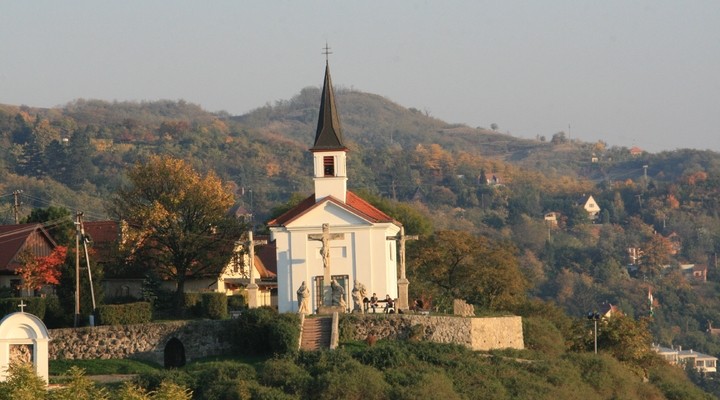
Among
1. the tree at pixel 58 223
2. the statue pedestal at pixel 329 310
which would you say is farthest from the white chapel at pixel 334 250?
the tree at pixel 58 223

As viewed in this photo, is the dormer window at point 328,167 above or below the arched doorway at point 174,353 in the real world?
above

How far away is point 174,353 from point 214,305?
2819 millimetres

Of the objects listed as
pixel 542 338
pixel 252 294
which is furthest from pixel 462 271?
pixel 252 294

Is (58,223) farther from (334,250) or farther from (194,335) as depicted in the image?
(194,335)

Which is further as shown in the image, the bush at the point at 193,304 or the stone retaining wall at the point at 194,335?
the bush at the point at 193,304

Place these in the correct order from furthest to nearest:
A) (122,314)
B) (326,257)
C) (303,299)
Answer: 1. (326,257)
2. (303,299)
3. (122,314)

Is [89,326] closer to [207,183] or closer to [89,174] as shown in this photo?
[207,183]

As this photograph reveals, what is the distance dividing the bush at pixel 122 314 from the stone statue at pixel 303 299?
209 inches

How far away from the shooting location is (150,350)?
52125 millimetres

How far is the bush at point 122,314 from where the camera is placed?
52.6 meters

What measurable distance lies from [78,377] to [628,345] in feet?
88.6

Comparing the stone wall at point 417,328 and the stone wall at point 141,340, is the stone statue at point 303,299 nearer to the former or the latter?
the stone wall at point 417,328

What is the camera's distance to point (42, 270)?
187ft

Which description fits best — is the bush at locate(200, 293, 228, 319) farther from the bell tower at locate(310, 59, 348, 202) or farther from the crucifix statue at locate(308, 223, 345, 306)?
the bell tower at locate(310, 59, 348, 202)
